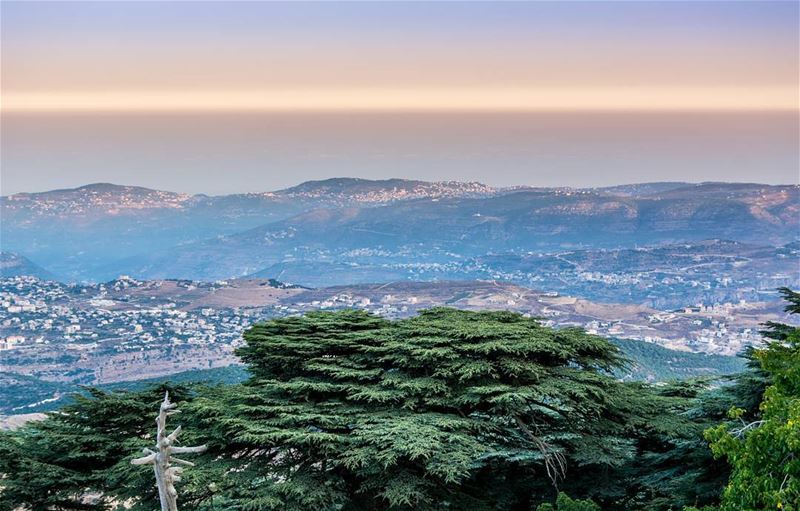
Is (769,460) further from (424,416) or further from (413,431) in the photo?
(424,416)

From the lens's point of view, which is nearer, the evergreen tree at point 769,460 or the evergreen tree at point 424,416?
the evergreen tree at point 769,460

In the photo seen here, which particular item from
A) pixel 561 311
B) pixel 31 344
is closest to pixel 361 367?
pixel 31 344

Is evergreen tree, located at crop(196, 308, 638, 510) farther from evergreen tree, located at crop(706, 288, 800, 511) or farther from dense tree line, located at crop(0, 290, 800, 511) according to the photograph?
evergreen tree, located at crop(706, 288, 800, 511)

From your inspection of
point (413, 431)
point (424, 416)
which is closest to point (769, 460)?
point (413, 431)

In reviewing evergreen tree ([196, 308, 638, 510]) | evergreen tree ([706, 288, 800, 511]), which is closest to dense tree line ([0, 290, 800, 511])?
evergreen tree ([196, 308, 638, 510])

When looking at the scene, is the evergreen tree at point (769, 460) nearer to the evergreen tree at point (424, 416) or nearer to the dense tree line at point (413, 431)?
the dense tree line at point (413, 431)

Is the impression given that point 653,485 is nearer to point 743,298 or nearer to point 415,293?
point 415,293

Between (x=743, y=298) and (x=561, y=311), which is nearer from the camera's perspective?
(x=561, y=311)

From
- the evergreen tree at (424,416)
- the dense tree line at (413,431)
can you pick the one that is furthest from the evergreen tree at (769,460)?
the evergreen tree at (424,416)
